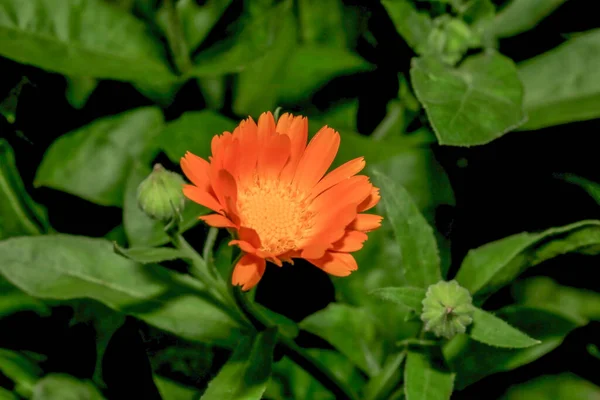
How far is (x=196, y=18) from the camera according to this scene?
4.39ft

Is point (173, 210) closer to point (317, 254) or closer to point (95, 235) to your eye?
point (317, 254)

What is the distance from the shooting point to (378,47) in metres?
1.39

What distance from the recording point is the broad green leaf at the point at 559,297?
1.21 meters

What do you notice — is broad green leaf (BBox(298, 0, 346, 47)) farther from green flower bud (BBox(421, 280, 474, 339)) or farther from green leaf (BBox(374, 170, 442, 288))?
green flower bud (BBox(421, 280, 474, 339))

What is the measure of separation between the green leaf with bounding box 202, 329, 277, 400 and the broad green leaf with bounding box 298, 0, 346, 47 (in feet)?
2.17

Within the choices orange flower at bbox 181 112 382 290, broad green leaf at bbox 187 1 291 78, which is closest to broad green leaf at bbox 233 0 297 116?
broad green leaf at bbox 187 1 291 78

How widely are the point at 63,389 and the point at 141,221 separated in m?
0.27

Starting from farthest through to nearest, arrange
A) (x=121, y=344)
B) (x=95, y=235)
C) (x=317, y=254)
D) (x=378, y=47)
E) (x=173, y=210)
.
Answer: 1. (x=378, y=47)
2. (x=95, y=235)
3. (x=121, y=344)
4. (x=173, y=210)
5. (x=317, y=254)

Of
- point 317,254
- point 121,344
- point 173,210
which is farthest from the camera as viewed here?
point 121,344

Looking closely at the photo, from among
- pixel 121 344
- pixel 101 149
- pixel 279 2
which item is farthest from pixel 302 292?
pixel 279 2

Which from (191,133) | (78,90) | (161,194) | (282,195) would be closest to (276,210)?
(282,195)

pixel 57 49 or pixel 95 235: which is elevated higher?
pixel 57 49

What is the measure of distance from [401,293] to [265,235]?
7.6 inches

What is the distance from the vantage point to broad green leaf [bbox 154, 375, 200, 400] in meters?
1.07
